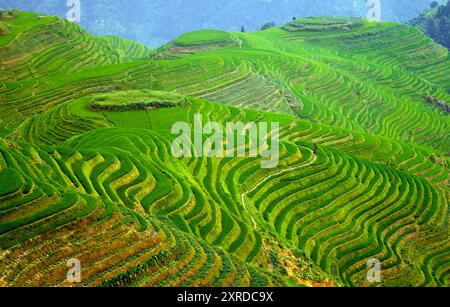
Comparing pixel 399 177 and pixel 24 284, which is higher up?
pixel 399 177

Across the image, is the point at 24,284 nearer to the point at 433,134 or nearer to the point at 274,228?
the point at 274,228

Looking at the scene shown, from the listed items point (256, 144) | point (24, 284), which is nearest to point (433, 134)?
point (256, 144)

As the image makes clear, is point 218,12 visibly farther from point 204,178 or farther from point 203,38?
point 204,178

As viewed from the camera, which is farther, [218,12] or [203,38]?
[218,12]

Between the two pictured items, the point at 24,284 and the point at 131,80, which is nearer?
the point at 24,284

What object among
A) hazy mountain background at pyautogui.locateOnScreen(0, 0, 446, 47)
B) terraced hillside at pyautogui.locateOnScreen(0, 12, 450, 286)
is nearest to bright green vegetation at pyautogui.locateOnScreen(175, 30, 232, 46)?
terraced hillside at pyautogui.locateOnScreen(0, 12, 450, 286)

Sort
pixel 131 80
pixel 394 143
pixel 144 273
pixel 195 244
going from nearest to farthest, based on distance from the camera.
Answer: pixel 144 273 → pixel 195 244 → pixel 394 143 → pixel 131 80

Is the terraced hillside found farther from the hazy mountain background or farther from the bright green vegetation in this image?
the hazy mountain background

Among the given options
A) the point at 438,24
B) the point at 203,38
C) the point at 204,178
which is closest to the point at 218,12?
the point at 438,24
